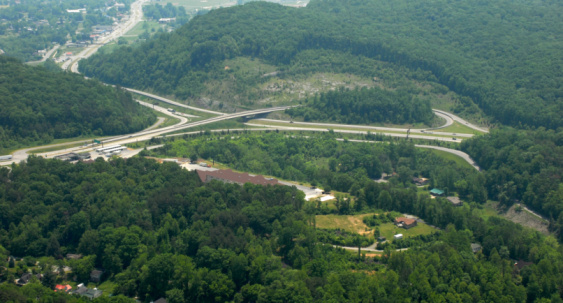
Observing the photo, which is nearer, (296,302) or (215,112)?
(296,302)

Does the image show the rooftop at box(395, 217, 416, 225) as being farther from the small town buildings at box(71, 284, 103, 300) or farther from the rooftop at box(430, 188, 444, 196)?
the small town buildings at box(71, 284, 103, 300)

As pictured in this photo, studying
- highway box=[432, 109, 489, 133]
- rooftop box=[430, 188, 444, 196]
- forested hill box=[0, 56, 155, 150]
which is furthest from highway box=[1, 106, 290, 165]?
rooftop box=[430, 188, 444, 196]

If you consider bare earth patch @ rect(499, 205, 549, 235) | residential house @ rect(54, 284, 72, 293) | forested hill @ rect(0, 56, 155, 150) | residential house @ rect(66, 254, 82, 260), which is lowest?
bare earth patch @ rect(499, 205, 549, 235)

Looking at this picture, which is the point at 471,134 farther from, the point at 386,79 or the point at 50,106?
the point at 50,106

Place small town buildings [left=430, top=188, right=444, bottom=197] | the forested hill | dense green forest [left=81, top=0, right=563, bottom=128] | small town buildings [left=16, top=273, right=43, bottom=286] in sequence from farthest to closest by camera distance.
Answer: dense green forest [left=81, top=0, right=563, bottom=128] < the forested hill < small town buildings [left=430, top=188, right=444, bottom=197] < small town buildings [left=16, top=273, right=43, bottom=286]

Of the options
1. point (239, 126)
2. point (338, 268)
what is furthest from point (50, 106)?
point (338, 268)

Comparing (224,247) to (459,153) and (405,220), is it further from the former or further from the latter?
(459,153)
